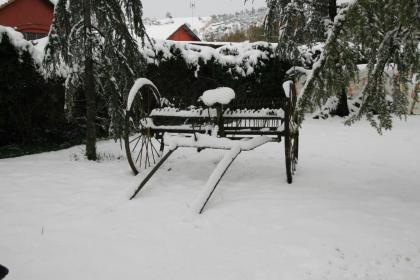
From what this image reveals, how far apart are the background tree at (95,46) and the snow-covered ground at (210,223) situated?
38.0 inches

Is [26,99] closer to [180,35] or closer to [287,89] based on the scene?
[287,89]

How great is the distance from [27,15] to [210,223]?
20790mm

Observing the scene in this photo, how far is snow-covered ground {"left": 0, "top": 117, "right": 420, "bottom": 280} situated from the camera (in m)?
2.62

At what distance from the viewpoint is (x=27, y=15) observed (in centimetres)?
2014

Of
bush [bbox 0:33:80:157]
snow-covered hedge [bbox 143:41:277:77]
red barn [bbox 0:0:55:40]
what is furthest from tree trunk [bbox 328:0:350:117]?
red barn [bbox 0:0:55:40]

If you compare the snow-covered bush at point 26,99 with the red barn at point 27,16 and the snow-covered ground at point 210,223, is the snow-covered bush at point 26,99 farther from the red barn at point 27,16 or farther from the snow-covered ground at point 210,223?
the red barn at point 27,16

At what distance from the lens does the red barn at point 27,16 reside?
19734 millimetres

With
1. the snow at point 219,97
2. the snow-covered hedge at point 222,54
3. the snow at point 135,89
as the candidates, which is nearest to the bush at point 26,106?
the snow-covered hedge at point 222,54

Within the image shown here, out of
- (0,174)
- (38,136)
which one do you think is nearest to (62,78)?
(38,136)

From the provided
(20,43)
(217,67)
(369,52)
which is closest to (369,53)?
(369,52)

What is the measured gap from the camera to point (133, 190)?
404 cm

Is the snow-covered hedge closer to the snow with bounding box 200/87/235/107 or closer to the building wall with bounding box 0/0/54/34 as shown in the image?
the snow with bounding box 200/87/235/107

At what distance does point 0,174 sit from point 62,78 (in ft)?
10.3

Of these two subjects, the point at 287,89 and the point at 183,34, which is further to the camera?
the point at 183,34
